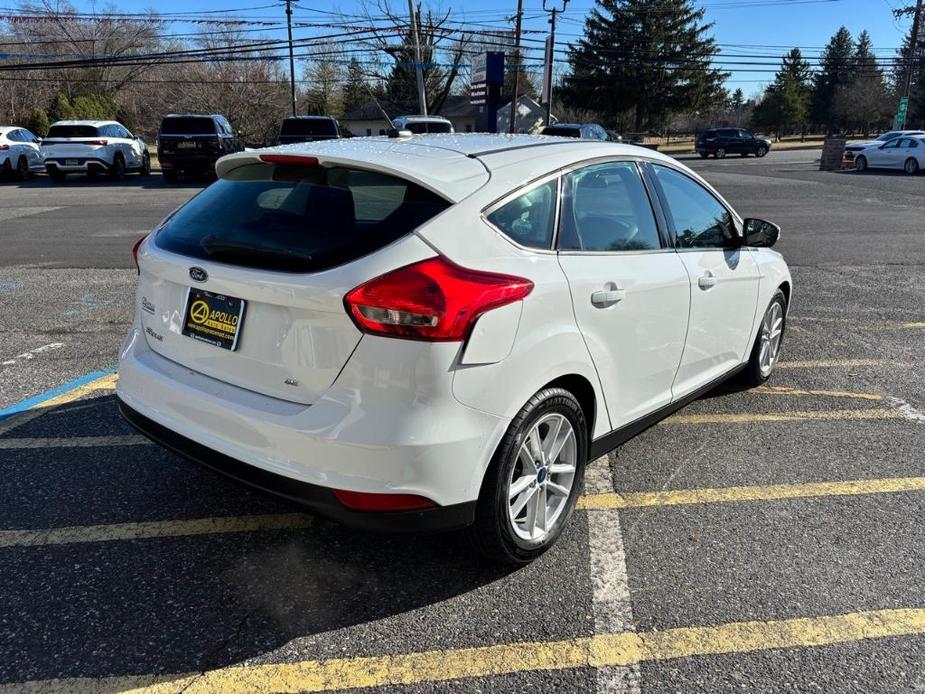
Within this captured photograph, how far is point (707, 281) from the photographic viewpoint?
374 centimetres

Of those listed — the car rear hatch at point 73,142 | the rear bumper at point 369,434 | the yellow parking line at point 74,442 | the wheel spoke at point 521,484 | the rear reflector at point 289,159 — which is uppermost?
the car rear hatch at point 73,142

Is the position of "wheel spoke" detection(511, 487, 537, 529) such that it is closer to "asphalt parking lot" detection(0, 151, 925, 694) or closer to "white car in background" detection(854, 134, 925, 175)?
"asphalt parking lot" detection(0, 151, 925, 694)

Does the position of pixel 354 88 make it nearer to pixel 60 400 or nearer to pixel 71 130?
pixel 71 130

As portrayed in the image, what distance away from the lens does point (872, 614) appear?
2646 millimetres

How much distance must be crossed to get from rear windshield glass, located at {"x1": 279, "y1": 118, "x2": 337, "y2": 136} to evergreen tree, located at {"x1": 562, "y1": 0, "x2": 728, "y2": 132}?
4640cm

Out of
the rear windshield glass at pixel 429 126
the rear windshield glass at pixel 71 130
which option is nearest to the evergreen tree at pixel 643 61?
the rear windshield glass at pixel 429 126

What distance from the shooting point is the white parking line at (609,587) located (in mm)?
2316

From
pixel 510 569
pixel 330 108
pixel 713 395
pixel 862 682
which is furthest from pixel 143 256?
pixel 330 108

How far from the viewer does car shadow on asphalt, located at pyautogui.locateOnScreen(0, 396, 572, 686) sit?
7.88ft

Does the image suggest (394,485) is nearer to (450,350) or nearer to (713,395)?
(450,350)

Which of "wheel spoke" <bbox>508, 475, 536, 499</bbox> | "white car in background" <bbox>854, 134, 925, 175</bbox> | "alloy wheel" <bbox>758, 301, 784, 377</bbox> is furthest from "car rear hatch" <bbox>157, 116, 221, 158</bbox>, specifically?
"white car in background" <bbox>854, 134, 925, 175</bbox>

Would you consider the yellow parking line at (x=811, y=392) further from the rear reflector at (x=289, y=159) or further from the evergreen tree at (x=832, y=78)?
the evergreen tree at (x=832, y=78)

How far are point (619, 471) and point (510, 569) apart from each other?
1.12 metres

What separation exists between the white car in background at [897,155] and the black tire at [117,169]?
2828cm
